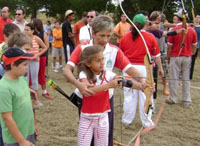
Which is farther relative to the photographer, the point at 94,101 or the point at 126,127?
the point at 126,127

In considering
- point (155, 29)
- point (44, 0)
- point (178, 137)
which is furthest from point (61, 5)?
point (178, 137)


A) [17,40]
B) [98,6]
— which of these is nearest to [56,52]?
[17,40]

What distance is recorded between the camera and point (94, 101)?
2.03 metres

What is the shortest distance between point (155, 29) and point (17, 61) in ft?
10.8

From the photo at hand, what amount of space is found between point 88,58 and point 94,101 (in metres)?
0.33

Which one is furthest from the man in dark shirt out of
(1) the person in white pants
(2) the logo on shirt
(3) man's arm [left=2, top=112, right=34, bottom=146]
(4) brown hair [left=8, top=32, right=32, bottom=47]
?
(3) man's arm [left=2, top=112, right=34, bottom=146]

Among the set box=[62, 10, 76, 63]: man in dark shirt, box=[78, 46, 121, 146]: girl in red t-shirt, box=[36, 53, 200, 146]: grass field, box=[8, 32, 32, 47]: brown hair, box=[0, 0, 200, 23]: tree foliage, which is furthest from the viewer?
box=[0, 0, 200, 23]: tree foliage

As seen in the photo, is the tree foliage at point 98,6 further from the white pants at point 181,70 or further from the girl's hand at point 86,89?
the girl's hand at point 86,89

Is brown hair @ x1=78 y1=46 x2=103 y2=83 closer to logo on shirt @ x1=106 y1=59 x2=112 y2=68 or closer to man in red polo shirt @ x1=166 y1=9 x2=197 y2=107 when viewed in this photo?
logo on shirt @ x1=106 y1=59 x2=112 y2=68

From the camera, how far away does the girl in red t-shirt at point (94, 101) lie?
1982mm

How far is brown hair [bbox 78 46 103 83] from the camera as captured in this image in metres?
1.96

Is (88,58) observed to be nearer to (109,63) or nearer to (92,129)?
(109,63)

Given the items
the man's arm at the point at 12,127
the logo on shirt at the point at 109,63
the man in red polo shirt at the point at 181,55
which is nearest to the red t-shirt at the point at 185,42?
the man in red polo shirt at the point at 181,55

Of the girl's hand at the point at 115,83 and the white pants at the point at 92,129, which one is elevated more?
the girl's hand at the point at 115,83
